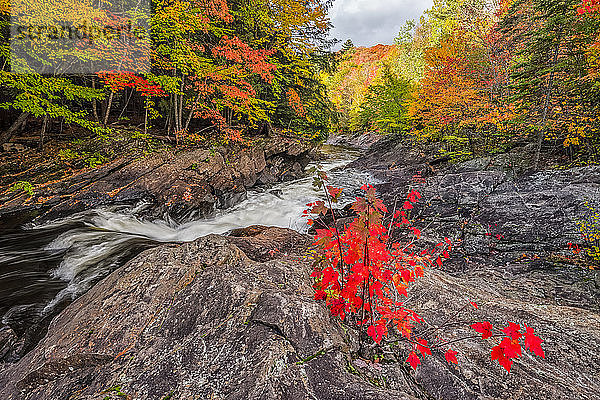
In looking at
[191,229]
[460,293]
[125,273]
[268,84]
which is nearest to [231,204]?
[191,229]

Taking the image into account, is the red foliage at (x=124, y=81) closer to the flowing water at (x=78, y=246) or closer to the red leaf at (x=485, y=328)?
the flowing water at (x=78, y=246)

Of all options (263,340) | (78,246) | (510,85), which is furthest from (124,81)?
(510,85)

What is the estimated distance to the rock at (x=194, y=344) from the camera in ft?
6.45

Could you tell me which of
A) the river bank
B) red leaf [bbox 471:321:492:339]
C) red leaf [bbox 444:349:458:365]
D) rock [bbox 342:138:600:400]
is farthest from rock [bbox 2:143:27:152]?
red leaf [bbox 471:321:492:339]

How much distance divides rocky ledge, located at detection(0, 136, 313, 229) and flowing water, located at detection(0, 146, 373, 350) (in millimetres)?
479

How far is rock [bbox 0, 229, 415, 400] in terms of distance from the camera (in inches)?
77.4

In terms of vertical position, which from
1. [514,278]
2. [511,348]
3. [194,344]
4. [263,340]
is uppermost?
[511,348]

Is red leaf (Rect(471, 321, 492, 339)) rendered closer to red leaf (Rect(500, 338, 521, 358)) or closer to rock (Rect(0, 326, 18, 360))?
red leaf (Rect(500, 338, 521, 358))

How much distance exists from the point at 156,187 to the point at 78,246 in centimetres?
355

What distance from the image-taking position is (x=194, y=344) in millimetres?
2365

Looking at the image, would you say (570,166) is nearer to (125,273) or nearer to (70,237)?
(125,273)

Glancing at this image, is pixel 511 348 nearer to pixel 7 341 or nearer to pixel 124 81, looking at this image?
pixel 7 341

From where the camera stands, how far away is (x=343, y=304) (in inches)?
106

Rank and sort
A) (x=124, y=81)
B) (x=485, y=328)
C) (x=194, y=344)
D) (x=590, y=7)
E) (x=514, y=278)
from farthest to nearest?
1. (x=124, y=81)
2. (x=590, y=7)
3. (x=514, y=278)
4. (x=194, y=344)
5. (x=485, y=328)
